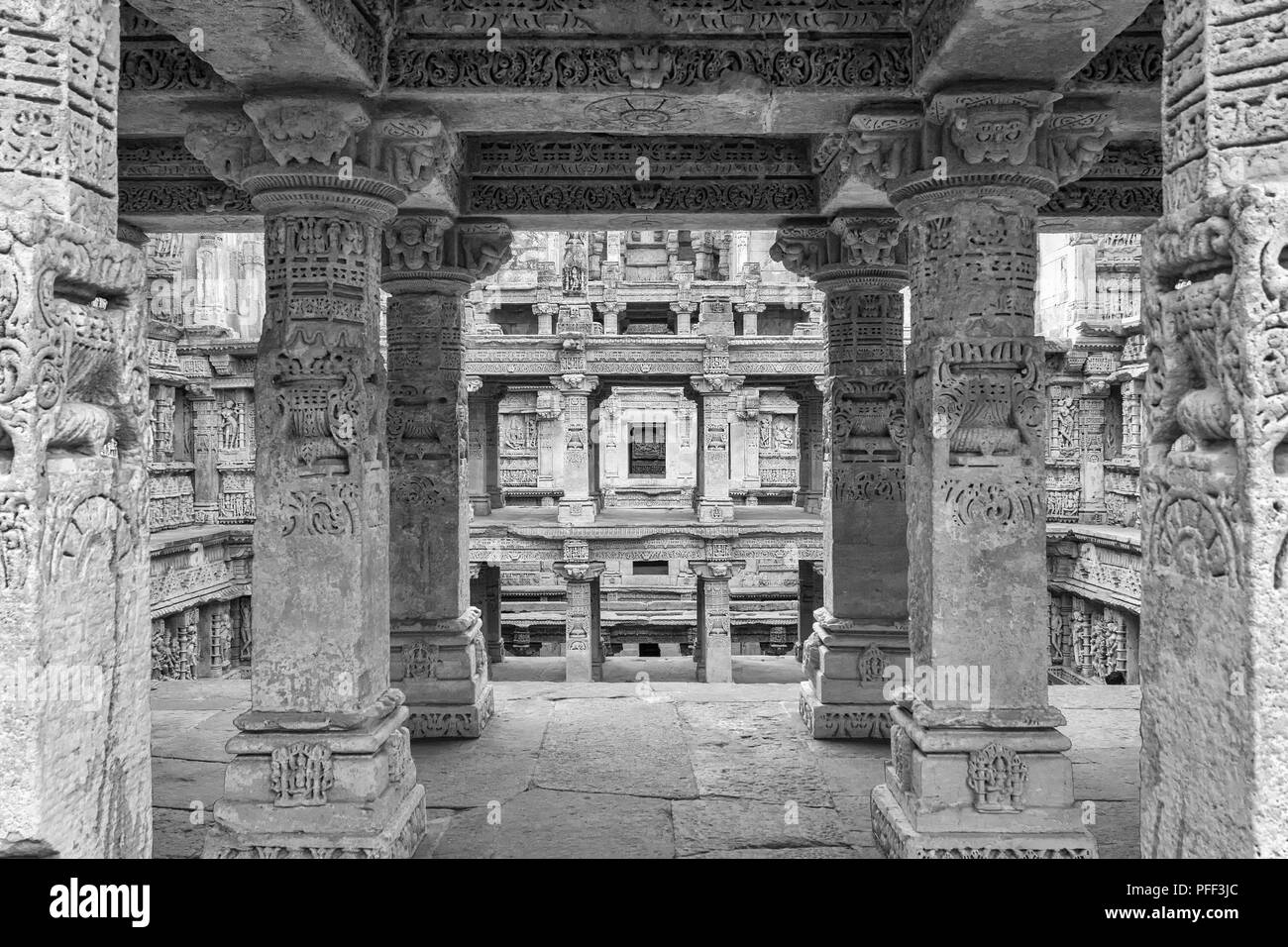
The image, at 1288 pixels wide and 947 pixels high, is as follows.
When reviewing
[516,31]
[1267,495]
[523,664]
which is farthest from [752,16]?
[523,664]

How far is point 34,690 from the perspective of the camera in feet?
5.59

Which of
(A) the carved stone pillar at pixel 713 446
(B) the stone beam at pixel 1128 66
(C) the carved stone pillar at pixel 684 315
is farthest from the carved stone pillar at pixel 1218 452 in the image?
(C) the carved stone pillar at pixel 684 315

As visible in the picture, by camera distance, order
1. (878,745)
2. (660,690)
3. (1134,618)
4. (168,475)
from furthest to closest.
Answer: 1. (168,475)
2. (1134,618)
3. (660,690)
4. (878,745)

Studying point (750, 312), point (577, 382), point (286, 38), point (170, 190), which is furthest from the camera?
point (750, 312)

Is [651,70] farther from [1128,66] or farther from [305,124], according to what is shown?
[1128,66]

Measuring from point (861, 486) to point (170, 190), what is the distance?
6.04m

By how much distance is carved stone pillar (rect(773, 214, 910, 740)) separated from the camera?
706 centimetres

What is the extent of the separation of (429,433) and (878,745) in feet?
14.3

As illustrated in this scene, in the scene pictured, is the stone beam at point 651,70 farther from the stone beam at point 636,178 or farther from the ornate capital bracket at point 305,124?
the stone beam at point 636,178

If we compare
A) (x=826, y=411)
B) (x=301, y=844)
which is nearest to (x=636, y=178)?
(x=826, y=411)

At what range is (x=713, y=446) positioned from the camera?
17.4 meters

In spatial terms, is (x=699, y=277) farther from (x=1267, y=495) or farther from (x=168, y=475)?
(x=1267, y=495)

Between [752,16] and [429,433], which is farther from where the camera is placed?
[429,433]

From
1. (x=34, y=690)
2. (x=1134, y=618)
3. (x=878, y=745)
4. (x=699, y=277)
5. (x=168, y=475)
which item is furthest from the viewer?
(x=699, y=277)
